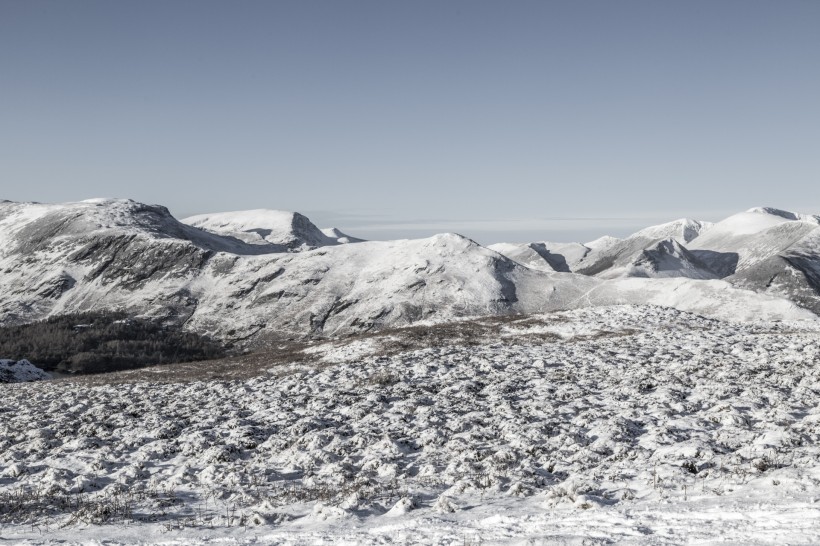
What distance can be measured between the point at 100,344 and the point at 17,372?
57.8 m

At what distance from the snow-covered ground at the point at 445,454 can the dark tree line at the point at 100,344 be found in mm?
66244

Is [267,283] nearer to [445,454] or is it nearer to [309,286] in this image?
[309,286]

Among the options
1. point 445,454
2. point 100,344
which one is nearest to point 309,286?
point 100,344

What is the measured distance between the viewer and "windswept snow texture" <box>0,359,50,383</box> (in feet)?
156

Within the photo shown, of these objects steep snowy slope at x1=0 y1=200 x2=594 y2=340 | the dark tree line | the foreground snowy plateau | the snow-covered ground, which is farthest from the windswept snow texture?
steep snowy slope at x1=0 y1=200 x2=594 y2=340

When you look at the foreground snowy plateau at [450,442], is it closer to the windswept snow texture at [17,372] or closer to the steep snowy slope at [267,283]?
the windswept snow texture at [17,372]

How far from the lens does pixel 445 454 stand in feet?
48.8

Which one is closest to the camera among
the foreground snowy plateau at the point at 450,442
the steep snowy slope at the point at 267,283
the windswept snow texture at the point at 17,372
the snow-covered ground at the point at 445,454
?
the snow-covered ground at the point at 445,454

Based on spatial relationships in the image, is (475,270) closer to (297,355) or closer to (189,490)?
(297,355)

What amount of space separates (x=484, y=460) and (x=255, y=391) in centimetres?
1543

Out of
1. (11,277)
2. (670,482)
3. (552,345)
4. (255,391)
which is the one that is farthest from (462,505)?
(11,277)

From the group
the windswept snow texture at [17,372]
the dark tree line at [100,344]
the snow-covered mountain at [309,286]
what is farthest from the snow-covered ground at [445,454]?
the snow-covered mountain at [309,286]

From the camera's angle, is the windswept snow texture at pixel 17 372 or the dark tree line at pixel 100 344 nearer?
the windswept snow texture at pixel 17 372

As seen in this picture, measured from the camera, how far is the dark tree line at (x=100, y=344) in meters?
87.8
